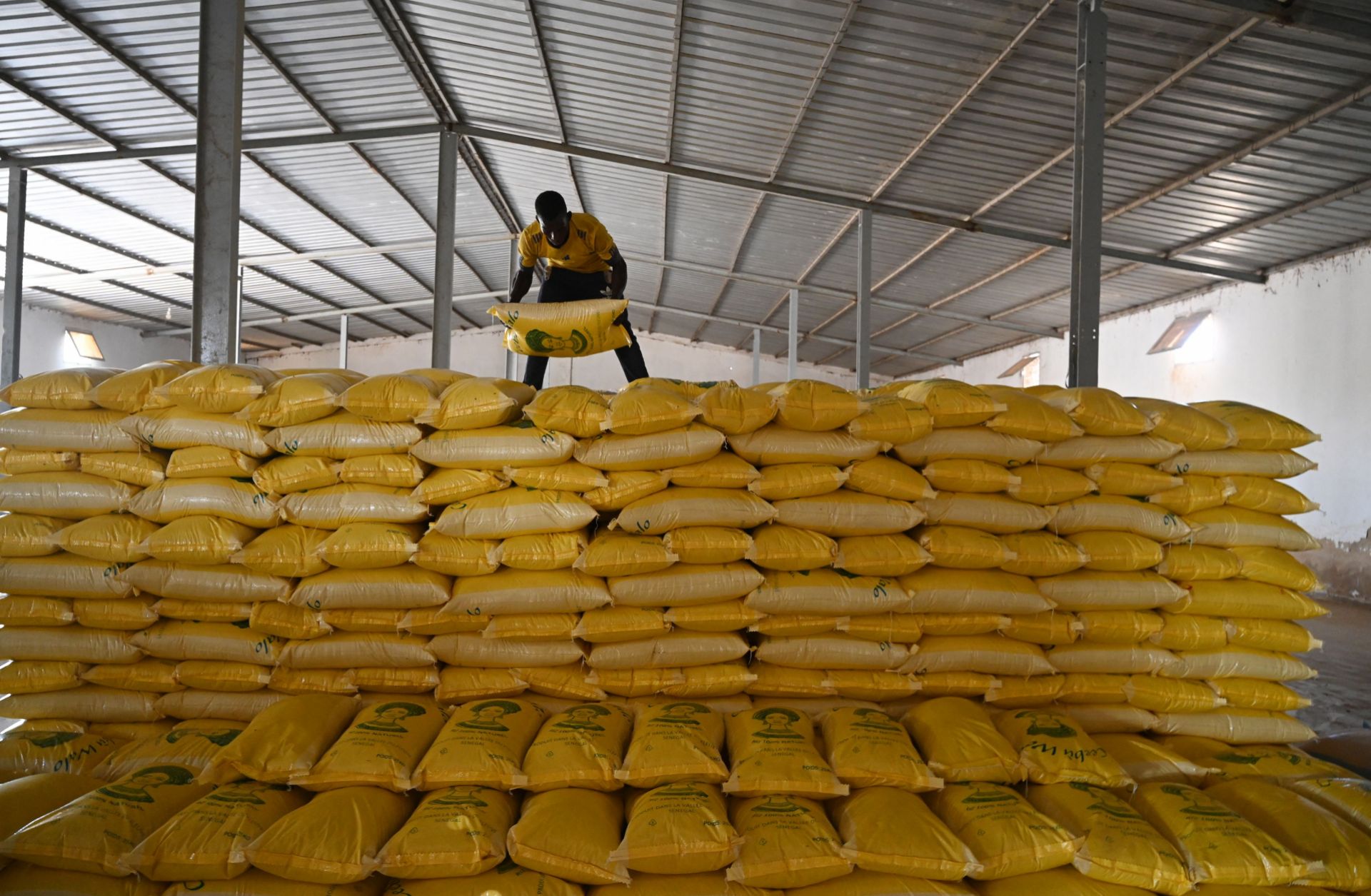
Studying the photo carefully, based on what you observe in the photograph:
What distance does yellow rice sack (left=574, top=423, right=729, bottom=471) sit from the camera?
2506 mm

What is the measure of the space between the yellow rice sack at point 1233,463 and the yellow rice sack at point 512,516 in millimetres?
2074

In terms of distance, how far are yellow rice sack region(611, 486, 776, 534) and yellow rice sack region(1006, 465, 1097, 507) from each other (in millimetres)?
872

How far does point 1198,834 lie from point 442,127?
8577 millimetres

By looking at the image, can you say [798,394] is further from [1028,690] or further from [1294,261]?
[1294,261]

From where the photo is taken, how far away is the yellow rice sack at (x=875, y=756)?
2.09 meters

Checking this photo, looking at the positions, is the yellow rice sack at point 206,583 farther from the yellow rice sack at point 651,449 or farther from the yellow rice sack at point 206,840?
the yellow rice sack at point 651,449

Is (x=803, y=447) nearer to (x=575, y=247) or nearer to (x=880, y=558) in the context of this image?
(x=880, y=558)

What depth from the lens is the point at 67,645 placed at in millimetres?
2516

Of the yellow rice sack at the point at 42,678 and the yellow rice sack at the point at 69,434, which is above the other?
the yellow rice sack at the point at 69,434

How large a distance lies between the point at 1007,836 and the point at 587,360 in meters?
17.1

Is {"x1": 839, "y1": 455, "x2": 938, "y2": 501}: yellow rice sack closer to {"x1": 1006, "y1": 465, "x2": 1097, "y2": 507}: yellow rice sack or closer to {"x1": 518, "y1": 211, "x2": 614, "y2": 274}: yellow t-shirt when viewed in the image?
{"x1": 1006, "y1": 465, "x2": 1097, "y2": 507}: yellow rice sack

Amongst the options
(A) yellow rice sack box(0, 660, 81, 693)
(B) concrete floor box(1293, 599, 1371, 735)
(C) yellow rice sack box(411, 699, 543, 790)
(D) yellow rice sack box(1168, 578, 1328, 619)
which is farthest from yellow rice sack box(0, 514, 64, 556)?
(B) concrete floor box(1293, 599, 1371, 735)

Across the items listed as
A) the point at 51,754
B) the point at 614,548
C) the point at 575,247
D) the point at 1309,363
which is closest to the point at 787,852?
the point at 614,548

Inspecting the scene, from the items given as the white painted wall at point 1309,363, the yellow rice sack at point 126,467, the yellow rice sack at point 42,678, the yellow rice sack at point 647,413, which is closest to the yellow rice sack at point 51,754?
the yellow rice sack at point 42,678
